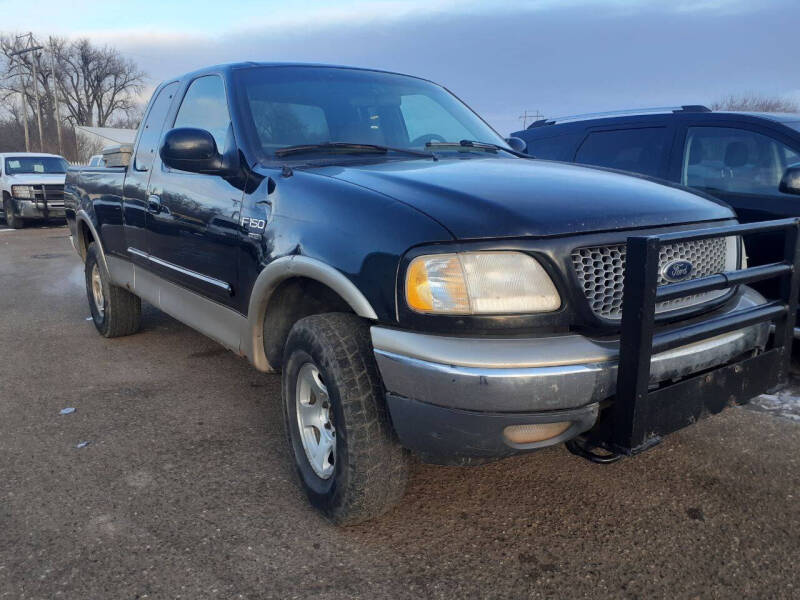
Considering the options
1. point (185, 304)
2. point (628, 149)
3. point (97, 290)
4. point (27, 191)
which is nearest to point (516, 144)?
point (628, 149)

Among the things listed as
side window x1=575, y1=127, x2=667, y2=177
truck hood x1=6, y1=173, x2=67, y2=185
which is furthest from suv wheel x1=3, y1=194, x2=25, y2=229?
side window x1=575, y1=127, x2=667, y2=177

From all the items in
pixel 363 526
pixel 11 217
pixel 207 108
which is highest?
pixel 207 108

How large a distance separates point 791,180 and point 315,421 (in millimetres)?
3212

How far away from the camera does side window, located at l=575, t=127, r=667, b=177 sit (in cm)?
532

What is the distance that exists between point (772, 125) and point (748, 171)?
1.10ft

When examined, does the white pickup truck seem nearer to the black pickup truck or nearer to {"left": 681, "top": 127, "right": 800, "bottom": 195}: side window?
the black pickup truck

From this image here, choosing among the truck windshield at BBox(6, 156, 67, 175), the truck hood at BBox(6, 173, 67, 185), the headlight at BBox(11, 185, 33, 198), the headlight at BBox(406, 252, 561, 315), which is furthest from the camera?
the truck windshield at BBox(6, 156, 67, 175)

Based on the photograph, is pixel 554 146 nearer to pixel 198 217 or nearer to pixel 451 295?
pixel 198 217

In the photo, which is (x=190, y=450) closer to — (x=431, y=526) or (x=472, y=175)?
(x=431, y=526)

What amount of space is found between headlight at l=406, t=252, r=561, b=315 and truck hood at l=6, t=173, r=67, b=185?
16900 mm

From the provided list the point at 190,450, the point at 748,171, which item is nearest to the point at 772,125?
the point at 748,171

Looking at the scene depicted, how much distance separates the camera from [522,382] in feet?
7.02

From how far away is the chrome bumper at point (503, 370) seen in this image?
7.06ft

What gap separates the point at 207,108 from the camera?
150 inches
